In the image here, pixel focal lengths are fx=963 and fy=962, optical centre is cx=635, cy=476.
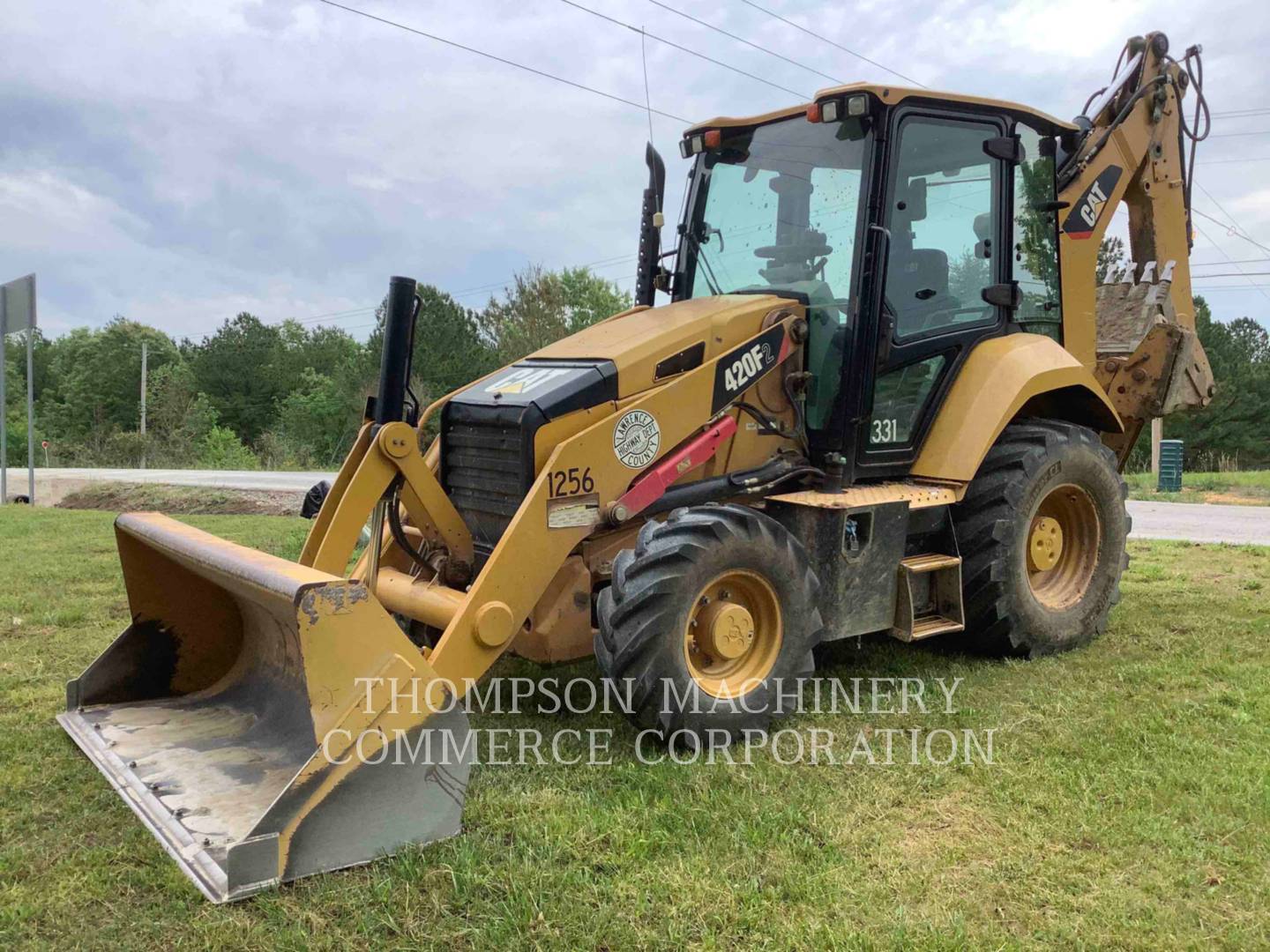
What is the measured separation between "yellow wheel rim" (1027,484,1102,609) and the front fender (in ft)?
2.17

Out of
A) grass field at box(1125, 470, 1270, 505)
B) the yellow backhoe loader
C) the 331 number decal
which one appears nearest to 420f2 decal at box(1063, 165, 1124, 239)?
the yellow backhoe loader

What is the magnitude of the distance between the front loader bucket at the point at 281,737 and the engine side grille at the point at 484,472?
94cm

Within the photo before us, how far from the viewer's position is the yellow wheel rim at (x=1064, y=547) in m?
5.33

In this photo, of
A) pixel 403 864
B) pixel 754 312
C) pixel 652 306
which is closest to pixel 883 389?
pixel 754 312

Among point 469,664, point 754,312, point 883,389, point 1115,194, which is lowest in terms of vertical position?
point 469,664

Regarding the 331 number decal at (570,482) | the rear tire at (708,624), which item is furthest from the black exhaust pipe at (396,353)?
the rear tire at (708,624)

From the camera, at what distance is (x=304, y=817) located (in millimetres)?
2787

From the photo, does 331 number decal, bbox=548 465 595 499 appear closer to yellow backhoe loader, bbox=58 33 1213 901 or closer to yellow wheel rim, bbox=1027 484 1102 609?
yellow backhoe loader, bbox=58 33 1213 901

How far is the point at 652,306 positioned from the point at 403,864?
3.13 m

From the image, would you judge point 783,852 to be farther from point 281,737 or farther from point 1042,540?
point 1042,540

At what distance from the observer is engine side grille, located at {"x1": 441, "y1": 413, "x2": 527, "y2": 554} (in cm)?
403

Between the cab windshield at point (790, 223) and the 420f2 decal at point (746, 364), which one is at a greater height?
the cab windshield at point (790, 223)

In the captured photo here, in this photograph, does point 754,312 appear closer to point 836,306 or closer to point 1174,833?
point 836,306

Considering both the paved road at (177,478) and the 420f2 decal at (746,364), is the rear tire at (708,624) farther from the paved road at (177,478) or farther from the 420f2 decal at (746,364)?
the paved road at (177,478)
